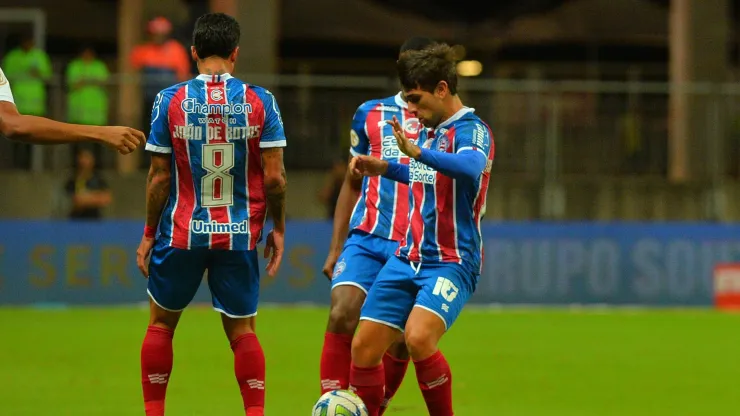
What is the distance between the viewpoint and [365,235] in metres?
8.09

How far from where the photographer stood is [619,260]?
18.6 meters

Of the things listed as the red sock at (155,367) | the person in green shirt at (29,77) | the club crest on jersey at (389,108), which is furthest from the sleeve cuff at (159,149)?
the person in green shirt at (29,77)

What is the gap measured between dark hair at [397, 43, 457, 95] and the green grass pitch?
280 centimetres

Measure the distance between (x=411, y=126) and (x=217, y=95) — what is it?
1474mm

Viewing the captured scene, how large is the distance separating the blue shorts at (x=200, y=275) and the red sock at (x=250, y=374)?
19cm

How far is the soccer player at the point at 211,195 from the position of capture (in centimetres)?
725

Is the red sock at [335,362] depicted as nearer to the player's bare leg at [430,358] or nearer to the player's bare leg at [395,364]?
the player's bare leg at [395,364]

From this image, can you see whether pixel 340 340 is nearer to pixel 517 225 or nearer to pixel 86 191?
pixel 517 225

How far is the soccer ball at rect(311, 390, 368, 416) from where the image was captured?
23.1ft

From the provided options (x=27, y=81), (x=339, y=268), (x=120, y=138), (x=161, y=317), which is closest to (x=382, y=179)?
(x=339, y=268)

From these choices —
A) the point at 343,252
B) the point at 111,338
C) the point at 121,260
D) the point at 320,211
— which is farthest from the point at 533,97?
the point at 343,252

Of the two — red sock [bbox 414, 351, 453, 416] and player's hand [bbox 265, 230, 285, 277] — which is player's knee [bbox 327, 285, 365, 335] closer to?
player's hand [bbox 265, 230, 285, 277]

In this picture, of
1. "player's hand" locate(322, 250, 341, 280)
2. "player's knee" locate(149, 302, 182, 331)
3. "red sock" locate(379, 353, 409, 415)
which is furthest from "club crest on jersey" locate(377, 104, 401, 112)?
"player's knee" locate(149, 302, 182, 331)

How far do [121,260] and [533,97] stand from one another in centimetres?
711
